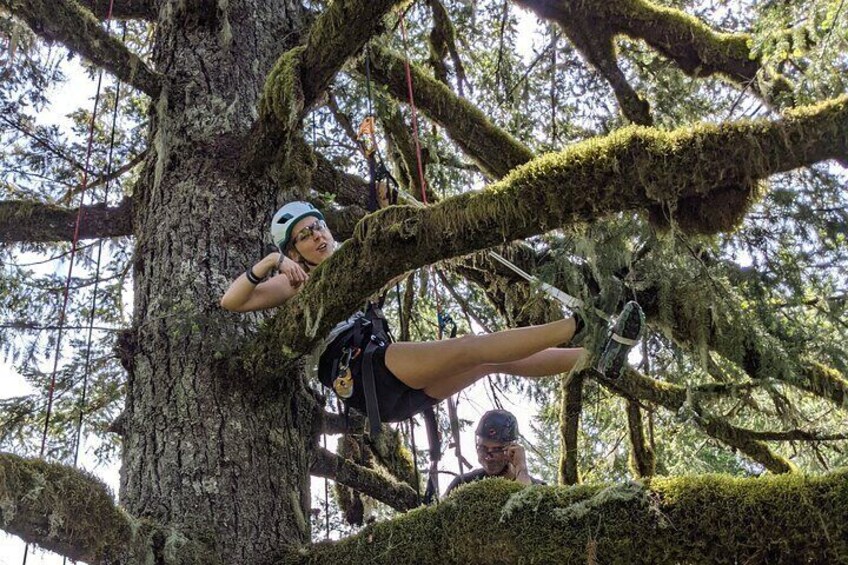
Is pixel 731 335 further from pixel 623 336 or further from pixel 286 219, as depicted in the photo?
pixel 286 219

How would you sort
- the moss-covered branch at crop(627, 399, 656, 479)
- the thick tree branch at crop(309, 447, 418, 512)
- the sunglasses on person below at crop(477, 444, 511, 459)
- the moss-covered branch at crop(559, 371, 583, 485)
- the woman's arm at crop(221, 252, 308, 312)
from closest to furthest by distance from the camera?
1. the woman's arm at crop(221, 252, 308, 312)
2. the thick tree branch at crop(309, 447, 418, 512)
3. the sunglasses on person below at crop(477, 444, 511, 459)
4. the moss-covered branch at crop(559, 371, 583, 485)
5. the moss-covered branch at crop(627, 399, 656, 479)

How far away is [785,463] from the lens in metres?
4.65

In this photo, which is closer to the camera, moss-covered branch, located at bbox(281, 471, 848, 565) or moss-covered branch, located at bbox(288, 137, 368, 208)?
moss-covered branch, located at bbox(281, 471, 848, 565)

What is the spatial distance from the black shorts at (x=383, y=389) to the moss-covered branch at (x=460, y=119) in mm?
1628

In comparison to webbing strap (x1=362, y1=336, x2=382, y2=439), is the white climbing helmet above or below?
above

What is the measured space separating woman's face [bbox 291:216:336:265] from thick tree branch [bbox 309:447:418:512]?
880mm

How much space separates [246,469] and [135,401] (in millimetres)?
582

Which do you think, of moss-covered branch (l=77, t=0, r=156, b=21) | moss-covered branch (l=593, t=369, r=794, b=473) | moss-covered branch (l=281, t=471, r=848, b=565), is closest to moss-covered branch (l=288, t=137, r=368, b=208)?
moss-covered branch (l=77, t=0, r=156, b=21)

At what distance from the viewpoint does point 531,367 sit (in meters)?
4.01

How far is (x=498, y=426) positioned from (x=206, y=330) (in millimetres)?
1626

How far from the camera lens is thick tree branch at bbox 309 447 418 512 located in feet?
13.3

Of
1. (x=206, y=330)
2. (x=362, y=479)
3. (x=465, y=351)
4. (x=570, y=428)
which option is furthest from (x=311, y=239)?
(x=570, y=428)

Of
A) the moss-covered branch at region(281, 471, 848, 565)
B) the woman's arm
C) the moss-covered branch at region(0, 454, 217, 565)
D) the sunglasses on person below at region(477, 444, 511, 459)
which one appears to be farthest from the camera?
the sunglasses on person below at region(477, 444, 511, 459)

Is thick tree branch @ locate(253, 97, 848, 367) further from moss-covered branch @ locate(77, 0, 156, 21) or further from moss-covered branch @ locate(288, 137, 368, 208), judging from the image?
moss-covered branch @ locate(77, 0, 156, 21)
